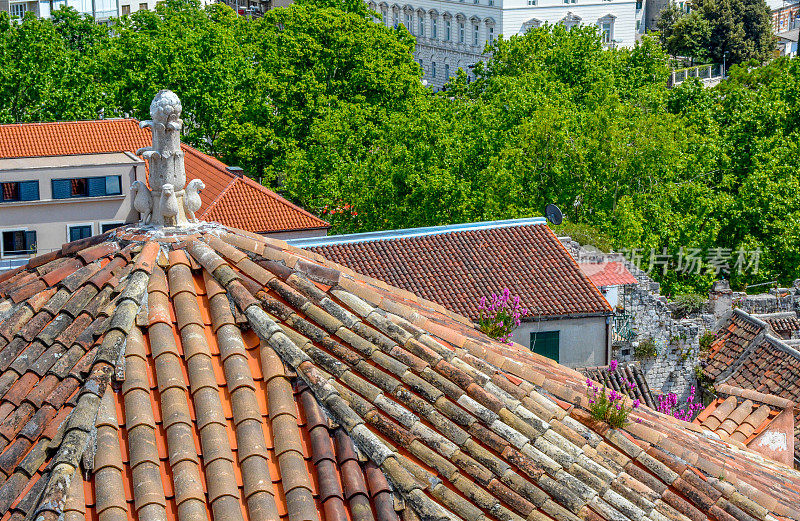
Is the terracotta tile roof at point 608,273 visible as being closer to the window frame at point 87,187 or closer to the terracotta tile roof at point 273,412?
the window frame at point 87,187

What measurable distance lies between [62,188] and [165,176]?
4229 centimetres

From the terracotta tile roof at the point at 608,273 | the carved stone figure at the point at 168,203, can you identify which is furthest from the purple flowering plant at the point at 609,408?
the terracotta tile roof at the point at 608,273

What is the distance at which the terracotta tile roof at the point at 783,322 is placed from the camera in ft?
125

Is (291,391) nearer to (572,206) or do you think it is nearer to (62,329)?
(62,329)

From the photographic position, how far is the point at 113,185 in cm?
4975

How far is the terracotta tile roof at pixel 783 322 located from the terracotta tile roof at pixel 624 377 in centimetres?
629

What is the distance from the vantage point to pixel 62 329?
8.35m

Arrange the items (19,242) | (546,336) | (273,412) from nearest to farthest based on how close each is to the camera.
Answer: (273,412) → (546,336) → (19,242)

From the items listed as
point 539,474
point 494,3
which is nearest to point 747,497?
point 539,474

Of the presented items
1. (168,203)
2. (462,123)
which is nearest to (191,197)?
(168,203)

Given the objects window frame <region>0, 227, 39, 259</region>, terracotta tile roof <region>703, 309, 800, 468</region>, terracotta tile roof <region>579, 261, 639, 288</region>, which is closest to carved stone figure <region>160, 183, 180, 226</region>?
terracotta tile roof <region>703, 309, 800, 468</region>

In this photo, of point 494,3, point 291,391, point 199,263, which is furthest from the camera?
point 494,3

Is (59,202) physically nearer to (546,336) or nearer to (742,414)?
(546,336)

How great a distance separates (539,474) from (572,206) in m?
39.1
